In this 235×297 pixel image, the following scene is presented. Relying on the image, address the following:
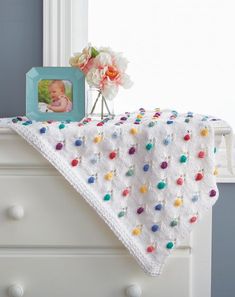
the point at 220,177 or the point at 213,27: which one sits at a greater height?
the point at 213,27

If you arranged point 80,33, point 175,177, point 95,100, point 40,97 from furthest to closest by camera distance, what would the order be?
1. point 80,33
2. point 95,100
3. point 40,97
4. point 175,177

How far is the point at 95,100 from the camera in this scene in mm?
1938

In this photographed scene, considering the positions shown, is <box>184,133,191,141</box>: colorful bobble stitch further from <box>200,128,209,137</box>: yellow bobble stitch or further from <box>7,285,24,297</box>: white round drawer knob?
<box>7,285,24,297</box>: white round drawer knob

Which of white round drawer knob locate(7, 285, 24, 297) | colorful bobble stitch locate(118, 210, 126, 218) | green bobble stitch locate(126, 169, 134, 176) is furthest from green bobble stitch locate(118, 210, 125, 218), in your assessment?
white round drawer knob locate(7, 285, 24, 297)

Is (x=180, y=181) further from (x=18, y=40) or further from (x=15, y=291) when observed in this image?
(x=18, y=40)

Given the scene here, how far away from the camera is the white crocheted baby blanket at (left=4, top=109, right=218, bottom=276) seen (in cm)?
161

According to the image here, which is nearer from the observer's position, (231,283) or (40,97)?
(40,97)

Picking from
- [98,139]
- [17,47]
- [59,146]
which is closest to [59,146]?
[59,146]

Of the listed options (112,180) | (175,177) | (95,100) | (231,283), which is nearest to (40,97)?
(95,100)

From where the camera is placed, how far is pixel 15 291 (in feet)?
5.41

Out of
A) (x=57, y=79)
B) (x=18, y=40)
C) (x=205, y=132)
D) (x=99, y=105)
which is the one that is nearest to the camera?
(x=205, y=132)

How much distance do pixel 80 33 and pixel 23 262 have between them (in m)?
0.93

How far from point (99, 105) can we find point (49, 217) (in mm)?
468

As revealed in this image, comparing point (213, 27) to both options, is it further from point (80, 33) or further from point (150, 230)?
point (150, 230)
